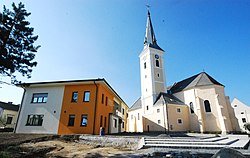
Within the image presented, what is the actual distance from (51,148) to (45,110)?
9.12m

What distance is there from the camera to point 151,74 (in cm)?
3469

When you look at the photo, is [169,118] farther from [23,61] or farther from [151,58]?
[23,61]

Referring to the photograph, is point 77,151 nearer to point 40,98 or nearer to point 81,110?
point 81,110

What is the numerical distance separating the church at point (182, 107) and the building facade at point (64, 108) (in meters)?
15.1

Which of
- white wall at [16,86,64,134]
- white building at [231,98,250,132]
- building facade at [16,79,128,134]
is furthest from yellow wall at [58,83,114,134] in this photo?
white building at [231,98,250,132]

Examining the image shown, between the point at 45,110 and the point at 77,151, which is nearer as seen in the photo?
the point at 77,151

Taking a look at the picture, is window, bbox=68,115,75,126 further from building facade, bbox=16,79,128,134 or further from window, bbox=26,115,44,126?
window, bbox=26,115,44,126

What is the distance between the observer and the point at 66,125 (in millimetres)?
15977

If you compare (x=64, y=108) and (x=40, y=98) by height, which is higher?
(x=40, y=98)

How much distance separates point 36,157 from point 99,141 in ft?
17.3

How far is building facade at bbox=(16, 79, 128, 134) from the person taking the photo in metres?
15.9

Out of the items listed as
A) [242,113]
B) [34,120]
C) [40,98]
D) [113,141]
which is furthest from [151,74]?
[242,113]

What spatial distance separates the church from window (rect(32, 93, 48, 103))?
831 inches

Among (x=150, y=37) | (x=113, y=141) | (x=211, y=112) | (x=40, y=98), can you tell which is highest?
(x=150, y=37)
